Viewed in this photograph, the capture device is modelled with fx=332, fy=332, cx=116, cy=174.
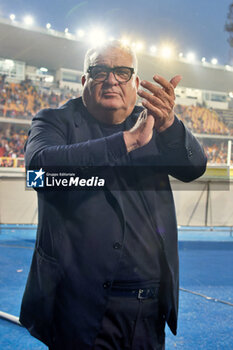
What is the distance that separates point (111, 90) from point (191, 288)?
3.59 meters

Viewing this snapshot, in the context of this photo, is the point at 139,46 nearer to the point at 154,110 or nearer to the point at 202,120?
the point at 202,120

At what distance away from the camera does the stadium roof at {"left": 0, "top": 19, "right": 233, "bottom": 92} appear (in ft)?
59.7

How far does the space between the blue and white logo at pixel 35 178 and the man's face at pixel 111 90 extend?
0.84ft

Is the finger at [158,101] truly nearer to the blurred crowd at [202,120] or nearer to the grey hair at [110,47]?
the grey hair at [110,47]

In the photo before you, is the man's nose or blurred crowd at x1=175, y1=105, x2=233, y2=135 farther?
blurred crowd at x1=175, y1=105, x2=233, y2=135

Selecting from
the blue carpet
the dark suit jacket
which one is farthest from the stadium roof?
the dark suit jacket

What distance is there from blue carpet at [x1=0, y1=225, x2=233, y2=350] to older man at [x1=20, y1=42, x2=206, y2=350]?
1806mm

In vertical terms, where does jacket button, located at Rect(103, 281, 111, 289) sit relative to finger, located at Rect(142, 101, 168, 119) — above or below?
below

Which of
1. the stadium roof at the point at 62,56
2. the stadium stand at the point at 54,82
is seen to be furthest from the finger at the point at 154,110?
the stadium roof at the point at 62,56

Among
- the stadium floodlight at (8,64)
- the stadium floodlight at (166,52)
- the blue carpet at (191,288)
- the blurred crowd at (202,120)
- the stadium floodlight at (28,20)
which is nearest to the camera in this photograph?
the blue carpet at (191,288)

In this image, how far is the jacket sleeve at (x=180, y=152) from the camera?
0.99 metres

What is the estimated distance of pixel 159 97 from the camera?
2.90ft

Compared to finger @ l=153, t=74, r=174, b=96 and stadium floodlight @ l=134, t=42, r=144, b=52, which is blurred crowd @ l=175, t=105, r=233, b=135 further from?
finger @ l=153, t=74, r=174, b=96

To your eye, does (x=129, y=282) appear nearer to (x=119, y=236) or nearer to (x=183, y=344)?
(x=119, y=236)
